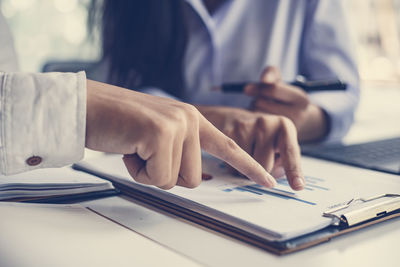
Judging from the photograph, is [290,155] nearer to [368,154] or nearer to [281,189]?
[281,189]

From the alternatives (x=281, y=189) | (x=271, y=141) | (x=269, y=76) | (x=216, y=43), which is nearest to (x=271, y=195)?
(x=281, y=189)

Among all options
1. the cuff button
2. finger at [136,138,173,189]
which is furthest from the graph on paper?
the cuff button

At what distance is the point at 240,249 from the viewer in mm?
362

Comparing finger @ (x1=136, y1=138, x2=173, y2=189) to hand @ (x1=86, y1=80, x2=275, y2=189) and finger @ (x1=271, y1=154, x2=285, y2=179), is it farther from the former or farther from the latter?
finger @ (x1=271, y1=154, x2=285, y2=179)

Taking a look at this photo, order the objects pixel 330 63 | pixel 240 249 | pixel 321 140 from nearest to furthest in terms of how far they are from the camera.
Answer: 1. pixel 240 249
2. pixel 321 140
3. pixel 330 63

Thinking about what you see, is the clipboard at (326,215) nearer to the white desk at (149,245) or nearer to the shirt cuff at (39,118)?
the white desk at (149,245)

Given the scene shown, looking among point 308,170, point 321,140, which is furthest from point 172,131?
point 321,140

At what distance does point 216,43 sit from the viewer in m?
1.17

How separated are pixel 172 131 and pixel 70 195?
0.57 ft

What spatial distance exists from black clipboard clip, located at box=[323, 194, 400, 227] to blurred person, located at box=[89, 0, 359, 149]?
62 centimetres

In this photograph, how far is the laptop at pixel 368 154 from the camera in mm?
638

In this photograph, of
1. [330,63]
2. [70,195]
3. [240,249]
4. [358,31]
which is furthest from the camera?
[358,31]

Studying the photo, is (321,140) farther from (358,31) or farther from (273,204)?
(358,31)

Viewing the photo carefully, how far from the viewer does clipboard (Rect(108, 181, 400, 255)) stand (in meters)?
0.36
